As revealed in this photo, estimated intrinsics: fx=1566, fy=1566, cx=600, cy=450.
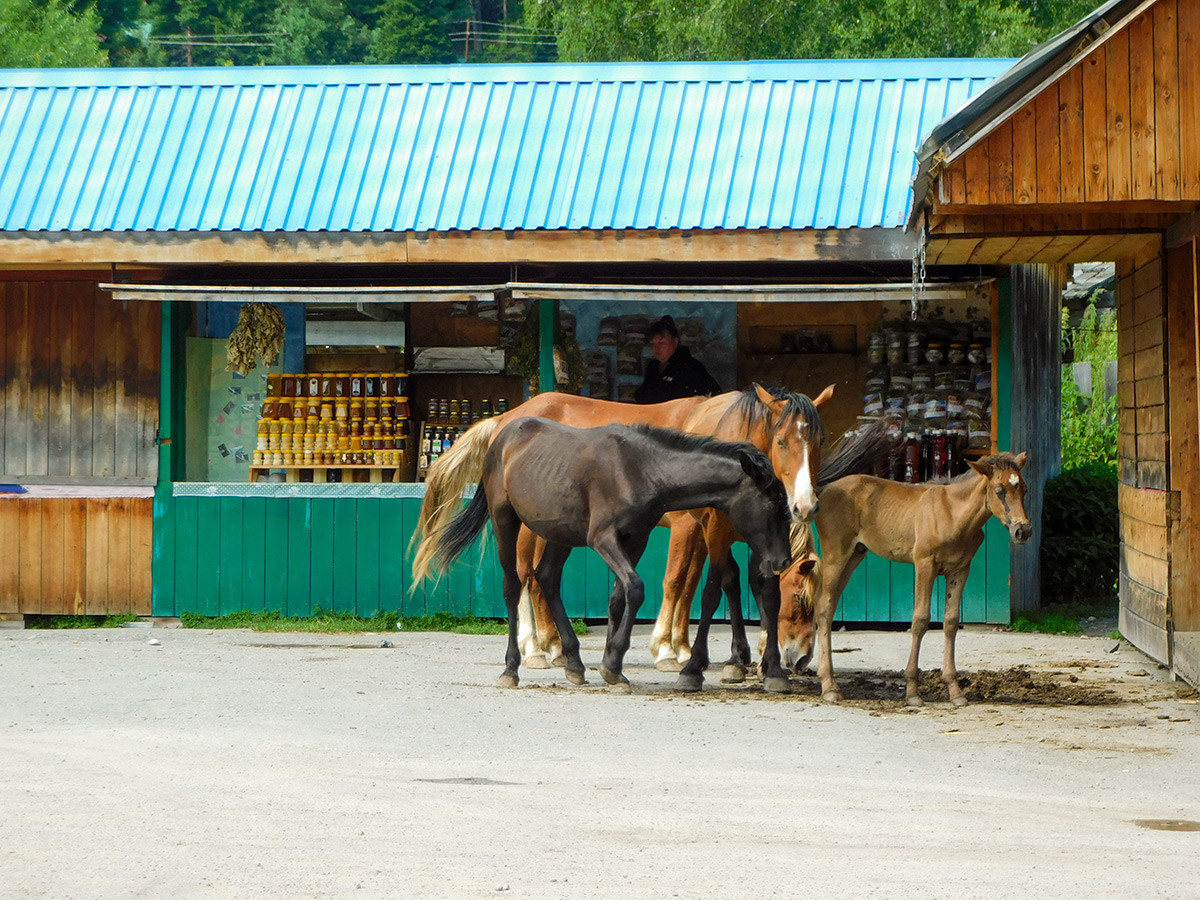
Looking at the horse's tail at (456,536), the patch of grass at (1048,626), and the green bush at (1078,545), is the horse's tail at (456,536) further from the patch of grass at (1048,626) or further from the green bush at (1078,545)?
the green bush at (1078,545)

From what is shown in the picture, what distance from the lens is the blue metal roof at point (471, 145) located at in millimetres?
12969

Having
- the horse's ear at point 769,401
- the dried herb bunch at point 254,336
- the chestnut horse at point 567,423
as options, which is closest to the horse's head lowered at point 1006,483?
the horse's ear at point 769,401

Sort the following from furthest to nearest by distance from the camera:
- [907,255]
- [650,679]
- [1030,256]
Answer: [907,255], [1030,256], [650,679]

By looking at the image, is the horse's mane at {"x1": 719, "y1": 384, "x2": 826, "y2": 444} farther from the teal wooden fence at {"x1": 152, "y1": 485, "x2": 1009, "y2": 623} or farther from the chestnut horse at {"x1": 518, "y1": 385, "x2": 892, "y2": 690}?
the teal wooden fence at {"x1": 152, "y1": 485, "x2": 1009, "y2": 623}

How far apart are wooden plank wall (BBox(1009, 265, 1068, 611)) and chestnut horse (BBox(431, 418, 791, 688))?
13.8 feet

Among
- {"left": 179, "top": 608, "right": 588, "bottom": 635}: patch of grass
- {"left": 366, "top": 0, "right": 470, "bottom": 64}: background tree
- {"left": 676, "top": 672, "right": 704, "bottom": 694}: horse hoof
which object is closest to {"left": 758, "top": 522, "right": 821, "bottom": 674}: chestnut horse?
{"left": 676, "top": 672, "right": 704, "bottom": 694}: horse hoof

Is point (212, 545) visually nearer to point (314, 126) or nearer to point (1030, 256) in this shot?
point (314, 126)

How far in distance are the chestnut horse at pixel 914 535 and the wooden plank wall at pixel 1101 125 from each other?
5.16 ft

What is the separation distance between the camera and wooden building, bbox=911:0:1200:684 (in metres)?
8.52

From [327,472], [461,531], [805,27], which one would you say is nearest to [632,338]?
[327,472]

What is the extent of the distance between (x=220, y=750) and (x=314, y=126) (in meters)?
8.07

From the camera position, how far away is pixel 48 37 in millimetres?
45719

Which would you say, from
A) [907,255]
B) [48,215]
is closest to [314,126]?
[48,215]

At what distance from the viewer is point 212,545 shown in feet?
45.1
